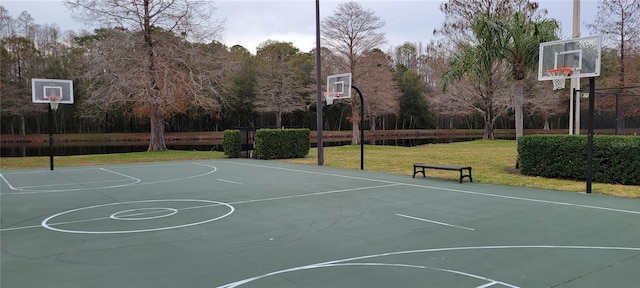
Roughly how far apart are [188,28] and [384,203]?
2130cm

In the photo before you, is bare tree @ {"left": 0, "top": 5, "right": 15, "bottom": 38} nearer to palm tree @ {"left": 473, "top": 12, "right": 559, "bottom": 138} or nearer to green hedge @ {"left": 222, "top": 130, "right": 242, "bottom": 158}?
green hedge @ {"left": 222, "top": 130, "right": 242, "bottom": 158}

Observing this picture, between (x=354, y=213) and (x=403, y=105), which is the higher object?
(x=403, y=105)

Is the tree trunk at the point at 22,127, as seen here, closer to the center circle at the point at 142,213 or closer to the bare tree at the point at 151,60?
the bare tree at the point at 151,60

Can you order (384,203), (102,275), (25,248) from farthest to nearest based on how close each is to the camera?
(384,203) → (25,248) → (102,275)

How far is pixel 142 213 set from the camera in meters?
8.20

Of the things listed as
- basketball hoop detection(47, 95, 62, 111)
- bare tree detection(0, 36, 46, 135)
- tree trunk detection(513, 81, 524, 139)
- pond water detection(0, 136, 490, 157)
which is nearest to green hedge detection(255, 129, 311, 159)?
basketball hoop detection(47, 95, 62, 111)

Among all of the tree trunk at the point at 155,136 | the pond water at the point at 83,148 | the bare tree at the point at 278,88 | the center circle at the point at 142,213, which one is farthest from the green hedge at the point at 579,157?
the bare tree at the point at 278,88

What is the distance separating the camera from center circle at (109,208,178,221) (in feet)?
25.6

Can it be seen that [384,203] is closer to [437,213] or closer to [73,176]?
[437,213]

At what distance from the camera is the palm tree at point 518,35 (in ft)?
46.0

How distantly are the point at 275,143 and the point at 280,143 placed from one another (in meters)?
0.27

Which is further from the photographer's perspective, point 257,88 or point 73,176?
point 257,88

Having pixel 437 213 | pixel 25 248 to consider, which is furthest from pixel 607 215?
pixel 25 248

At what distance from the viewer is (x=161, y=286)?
431 centimetres
